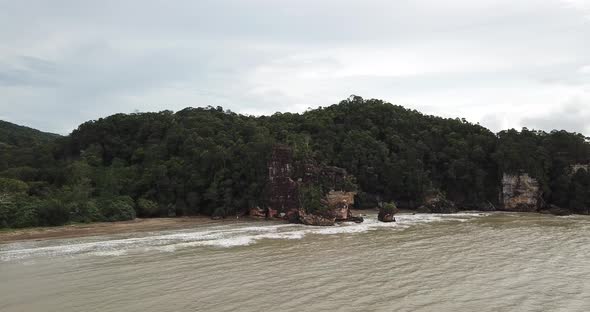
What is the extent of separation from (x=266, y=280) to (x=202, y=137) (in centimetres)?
4573

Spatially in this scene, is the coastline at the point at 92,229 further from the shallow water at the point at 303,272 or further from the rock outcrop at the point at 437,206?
the rock outcrop at the point at 437,206

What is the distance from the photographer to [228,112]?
8062 cm

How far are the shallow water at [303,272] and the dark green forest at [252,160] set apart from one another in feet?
64.6

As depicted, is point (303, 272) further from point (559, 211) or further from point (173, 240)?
point (559, 211)

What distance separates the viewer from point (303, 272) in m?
19.7

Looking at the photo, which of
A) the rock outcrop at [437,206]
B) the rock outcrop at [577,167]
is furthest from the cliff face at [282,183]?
the rock outcrop at [577,167]

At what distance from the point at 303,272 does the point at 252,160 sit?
35.4 m

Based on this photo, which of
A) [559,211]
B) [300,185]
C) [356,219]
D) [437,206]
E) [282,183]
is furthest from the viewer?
[437,206]

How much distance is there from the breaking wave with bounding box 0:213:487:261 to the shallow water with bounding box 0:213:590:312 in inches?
5.2

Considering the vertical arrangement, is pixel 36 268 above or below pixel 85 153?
below

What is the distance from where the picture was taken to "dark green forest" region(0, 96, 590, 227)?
52.4m

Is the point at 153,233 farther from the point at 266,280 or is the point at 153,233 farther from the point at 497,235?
the point at 497,235

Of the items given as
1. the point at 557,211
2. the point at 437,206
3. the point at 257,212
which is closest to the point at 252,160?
the point at 257,212

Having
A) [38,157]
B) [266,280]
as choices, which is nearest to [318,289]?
[266,280]
